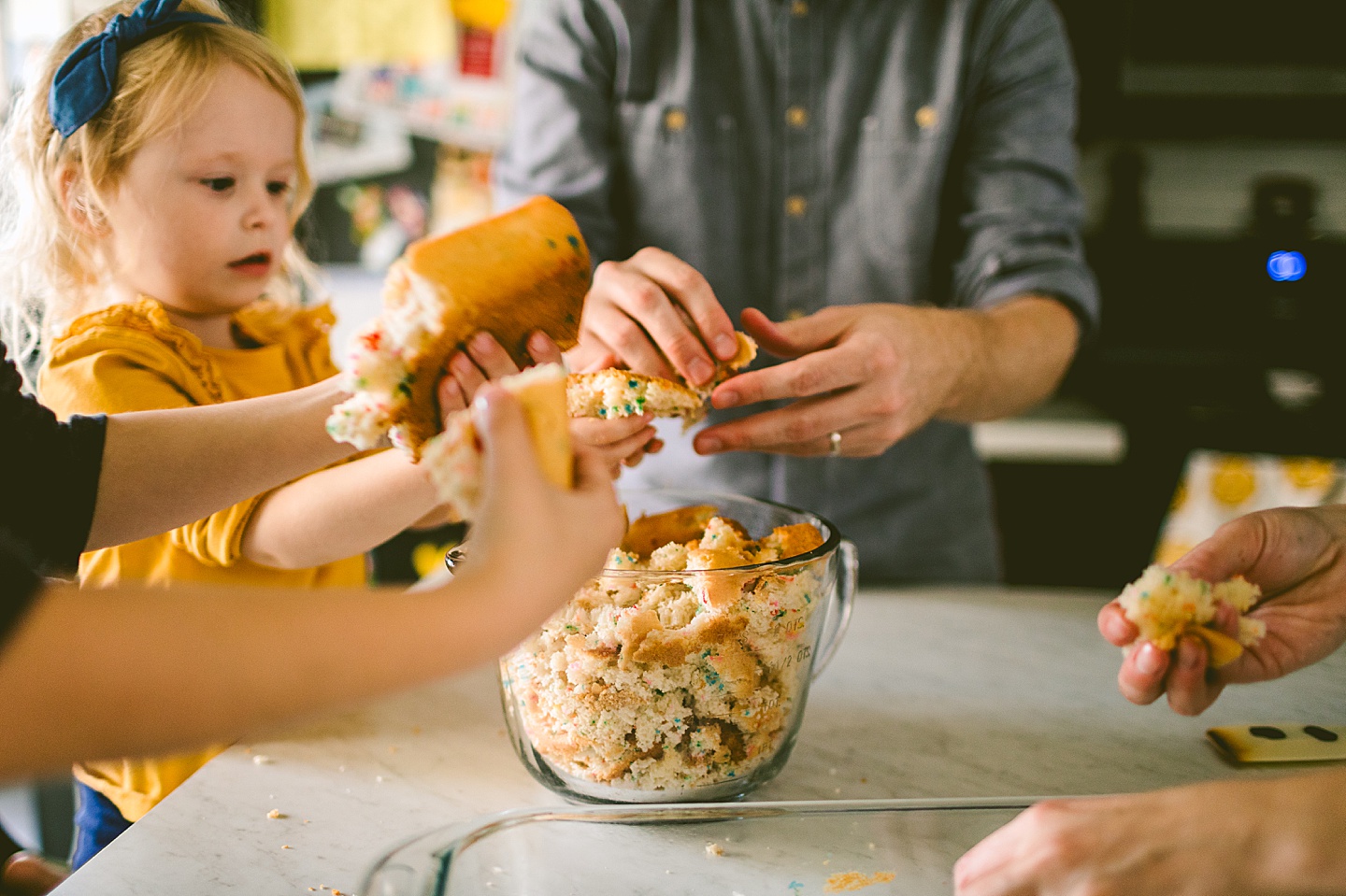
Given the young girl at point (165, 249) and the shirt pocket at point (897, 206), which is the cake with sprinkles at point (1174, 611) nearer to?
the young girl at point (165, 249)

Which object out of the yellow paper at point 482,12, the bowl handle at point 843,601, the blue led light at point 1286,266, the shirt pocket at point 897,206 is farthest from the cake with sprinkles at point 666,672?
the blue led light at point 1286,266

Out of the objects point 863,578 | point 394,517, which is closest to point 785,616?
point 394,517

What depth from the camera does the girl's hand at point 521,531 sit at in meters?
0.46

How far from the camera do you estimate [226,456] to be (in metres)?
0.77

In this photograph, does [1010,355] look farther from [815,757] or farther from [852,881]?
[852,881]

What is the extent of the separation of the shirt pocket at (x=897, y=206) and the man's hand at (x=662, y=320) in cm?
59

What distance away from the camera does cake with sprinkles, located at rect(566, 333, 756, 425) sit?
2.60ft

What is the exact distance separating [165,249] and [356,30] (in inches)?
80.4

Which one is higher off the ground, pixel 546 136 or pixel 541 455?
pixel 546 136

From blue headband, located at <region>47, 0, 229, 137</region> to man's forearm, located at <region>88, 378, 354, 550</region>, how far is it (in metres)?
0.29

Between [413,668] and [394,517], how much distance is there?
0.48 m

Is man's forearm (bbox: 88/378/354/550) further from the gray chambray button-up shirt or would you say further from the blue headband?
the gray chambray button-up shirt

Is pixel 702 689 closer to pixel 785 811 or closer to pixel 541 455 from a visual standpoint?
pixel 785 811

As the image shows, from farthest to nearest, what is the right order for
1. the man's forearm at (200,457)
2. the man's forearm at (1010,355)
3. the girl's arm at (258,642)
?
the man's forearm at (1010,355)
the man's forearm at (200,457)
the girl's arm at (258,642)
